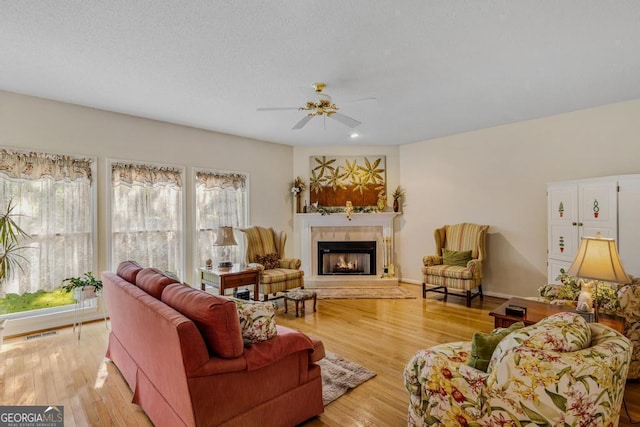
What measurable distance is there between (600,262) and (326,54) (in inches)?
102

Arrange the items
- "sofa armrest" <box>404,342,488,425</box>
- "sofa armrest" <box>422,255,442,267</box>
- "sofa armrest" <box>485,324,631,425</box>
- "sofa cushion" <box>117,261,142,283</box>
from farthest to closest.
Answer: "sofa armrest" <box>422,255,442,267</box>, "sofa cushion" <box>117,261,142,283</box>, "sofa armrest" <box>404,342,488,425</box>, "sofa armrest" <box>485,324,631,425</box>

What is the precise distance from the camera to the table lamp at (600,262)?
7.11 feet

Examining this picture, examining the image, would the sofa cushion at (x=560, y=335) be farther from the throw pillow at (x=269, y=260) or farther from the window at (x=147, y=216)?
the window at (x=147, y=216)

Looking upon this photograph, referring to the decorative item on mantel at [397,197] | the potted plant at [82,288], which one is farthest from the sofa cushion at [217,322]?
the decorative item on mantel at [397,197]

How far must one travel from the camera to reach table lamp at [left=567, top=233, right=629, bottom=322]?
2.17 m

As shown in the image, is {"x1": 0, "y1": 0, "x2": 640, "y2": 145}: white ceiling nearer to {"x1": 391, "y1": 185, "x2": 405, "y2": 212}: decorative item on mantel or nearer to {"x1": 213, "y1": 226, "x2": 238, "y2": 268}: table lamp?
{"x1": 213, "y1": 226, "x2": 238, "y2": 268}: table lamp

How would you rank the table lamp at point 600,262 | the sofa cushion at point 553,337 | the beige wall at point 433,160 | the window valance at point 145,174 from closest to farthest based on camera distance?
the sofa cushion at point 553,337
the table lamp at point 600,262
the beige wall at point 433,160
the window valance at point 145,174

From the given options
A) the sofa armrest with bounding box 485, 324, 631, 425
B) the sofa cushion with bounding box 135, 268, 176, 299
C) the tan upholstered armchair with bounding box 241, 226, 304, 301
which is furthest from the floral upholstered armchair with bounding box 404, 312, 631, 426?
the tan upholstered armchair with bounding box 241, 226, 304, 301

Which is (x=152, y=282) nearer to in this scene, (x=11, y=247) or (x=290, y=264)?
(x=11, y=247)

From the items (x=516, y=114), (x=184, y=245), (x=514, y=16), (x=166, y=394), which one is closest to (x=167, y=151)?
(x=184, y=245)

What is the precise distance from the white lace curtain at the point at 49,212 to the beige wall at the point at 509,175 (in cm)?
522

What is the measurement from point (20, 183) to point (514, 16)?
5151 mm

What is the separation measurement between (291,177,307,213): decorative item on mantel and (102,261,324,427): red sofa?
14.1 ft

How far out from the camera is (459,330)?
3799mm
